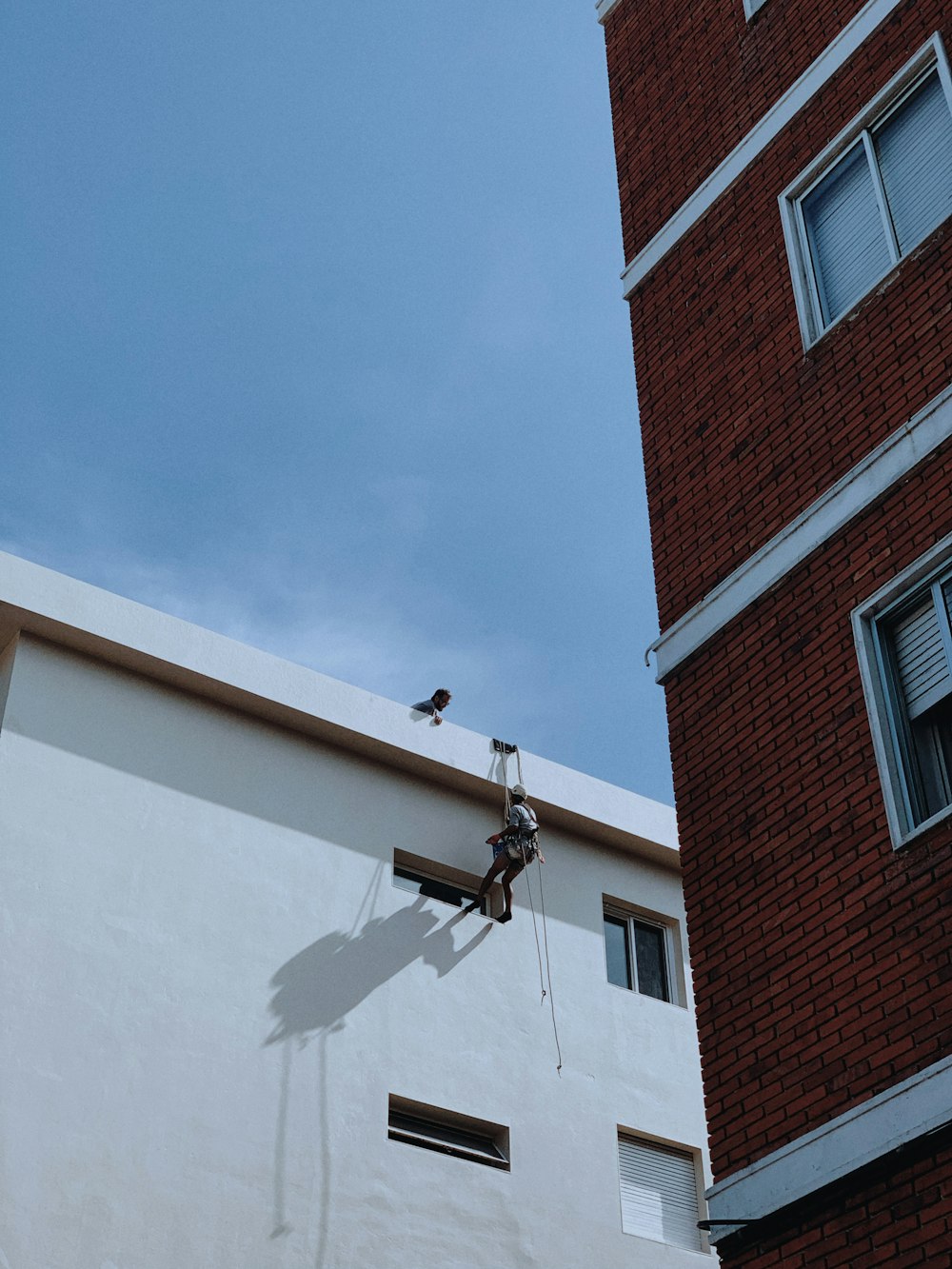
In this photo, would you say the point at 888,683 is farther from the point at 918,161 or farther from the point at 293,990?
the point at 293,990

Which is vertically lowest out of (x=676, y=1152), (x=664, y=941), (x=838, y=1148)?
(x=838, y=1148)

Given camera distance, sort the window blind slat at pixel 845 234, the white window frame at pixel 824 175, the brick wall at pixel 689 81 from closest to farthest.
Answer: the white window frame at pixel 824 175 → the window blind slat at pixel 845 234 → the brick wall at pixel 689 81

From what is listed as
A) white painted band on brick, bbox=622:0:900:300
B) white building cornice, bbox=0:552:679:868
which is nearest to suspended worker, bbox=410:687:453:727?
white building cornice, bbox=0:552:679:868

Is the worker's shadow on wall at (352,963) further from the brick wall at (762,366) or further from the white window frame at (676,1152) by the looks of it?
the brick wall at (762,366)

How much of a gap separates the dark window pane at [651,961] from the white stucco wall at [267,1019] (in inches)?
18.3

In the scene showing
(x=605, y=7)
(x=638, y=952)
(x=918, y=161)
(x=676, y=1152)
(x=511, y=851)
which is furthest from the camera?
(x=638, y=952)

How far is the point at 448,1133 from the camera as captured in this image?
1670 centimetres

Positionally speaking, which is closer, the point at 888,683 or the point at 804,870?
the point at 804,870

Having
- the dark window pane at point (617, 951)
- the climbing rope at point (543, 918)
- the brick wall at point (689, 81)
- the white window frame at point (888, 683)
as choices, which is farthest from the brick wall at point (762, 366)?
the dark window pane at point (617, 951)

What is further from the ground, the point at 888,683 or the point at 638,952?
the point at 638,952

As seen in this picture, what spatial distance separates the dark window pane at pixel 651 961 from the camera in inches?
770

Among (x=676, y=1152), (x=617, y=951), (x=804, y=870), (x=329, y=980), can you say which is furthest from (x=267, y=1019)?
(x=804, y=870)

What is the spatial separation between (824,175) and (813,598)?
3.49m

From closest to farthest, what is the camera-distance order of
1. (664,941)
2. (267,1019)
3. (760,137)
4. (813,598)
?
(813,598) < (760,137) < (267,1019) < (664,941)
